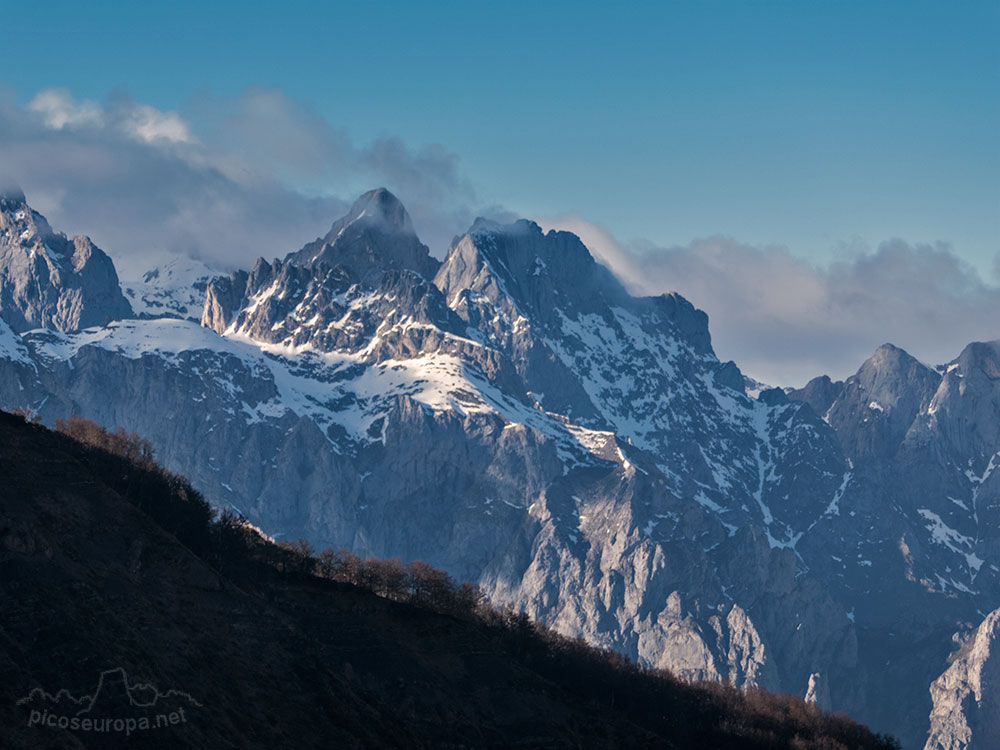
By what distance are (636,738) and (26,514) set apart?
84.4 m

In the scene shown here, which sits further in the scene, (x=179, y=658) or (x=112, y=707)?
(x=179, y=658)

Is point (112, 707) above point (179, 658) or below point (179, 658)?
below

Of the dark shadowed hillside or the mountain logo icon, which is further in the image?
the dark shadowed hillside

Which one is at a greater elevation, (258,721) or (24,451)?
(24,451)

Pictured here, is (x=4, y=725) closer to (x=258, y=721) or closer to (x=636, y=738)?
(x=258, y=721)

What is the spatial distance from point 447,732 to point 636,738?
3087 centimetres

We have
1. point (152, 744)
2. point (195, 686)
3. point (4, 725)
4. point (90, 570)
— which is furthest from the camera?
point (90, 570)

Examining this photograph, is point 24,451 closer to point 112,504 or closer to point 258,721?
point 112,504

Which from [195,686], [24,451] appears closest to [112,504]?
[24,451]

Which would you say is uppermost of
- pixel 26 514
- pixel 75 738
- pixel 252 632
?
pixel 26 514

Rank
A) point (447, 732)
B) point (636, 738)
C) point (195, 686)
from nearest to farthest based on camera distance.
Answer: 1. point (195, 686)
2. point (447, 732)
3. point (636, 738)

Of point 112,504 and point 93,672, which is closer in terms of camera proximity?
point 93,672

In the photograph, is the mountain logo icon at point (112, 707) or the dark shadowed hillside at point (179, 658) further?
the dark shadowed hillside at point (179, 658)

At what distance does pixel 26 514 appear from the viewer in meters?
170
